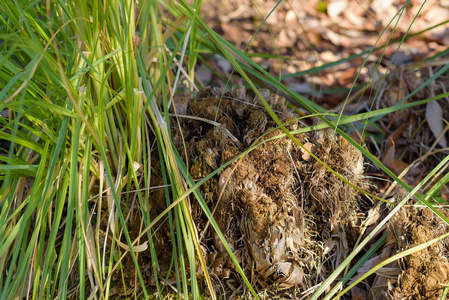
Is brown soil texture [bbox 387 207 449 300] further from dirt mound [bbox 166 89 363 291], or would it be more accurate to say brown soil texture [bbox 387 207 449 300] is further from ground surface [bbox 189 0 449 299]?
dirt mound [bbox 166 89 363 291]

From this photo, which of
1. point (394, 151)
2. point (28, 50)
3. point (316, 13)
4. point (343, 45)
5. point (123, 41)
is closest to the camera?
point (28, 50)

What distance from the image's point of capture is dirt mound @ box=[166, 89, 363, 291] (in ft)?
3.21

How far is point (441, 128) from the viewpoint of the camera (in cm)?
151

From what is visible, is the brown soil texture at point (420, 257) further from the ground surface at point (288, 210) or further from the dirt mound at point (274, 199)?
the dirt mound at point (274, 199)

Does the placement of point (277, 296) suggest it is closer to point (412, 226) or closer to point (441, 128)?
point (412, 226)

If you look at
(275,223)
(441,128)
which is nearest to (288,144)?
(275,223)

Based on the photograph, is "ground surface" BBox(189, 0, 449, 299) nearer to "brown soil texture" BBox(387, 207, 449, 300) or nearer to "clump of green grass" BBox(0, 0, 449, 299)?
"brown soil texture" BBox(387, 207, 449, 300)

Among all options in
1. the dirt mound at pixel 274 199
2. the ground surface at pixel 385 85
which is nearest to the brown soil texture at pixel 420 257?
the ground surface at pixel 385 85

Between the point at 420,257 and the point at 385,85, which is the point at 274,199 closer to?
the point at 420,257

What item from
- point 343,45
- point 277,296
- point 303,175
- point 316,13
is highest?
point 316,13

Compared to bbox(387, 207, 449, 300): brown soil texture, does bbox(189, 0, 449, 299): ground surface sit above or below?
above

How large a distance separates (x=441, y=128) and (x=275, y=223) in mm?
1015

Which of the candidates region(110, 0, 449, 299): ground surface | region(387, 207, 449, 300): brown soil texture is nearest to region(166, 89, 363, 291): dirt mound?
region(110, 0, 449, 299): ground surface

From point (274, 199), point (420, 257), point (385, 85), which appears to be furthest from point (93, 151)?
point (385, 85)
